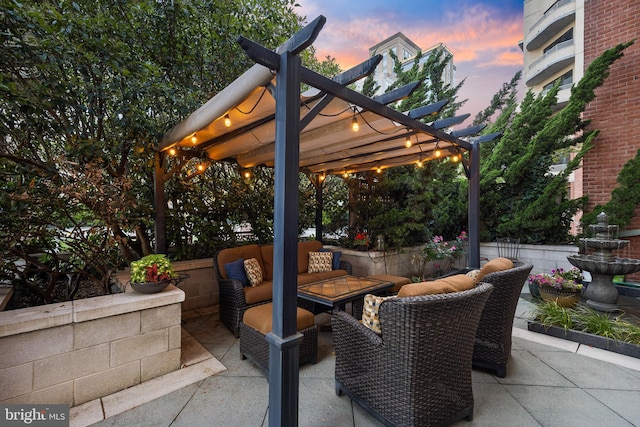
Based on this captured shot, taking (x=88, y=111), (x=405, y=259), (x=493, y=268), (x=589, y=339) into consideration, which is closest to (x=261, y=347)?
(x=493, y=268)

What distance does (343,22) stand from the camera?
21.3 feet

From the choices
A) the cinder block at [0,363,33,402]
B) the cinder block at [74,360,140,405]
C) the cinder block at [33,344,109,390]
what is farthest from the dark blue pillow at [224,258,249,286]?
the cinder block at [0,363,33,402]

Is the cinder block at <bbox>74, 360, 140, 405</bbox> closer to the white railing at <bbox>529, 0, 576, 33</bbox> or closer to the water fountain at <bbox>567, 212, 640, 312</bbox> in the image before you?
the water fountain at <bbox>567, 212, 640, 312</bbox>

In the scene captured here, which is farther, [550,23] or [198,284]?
[550,23]

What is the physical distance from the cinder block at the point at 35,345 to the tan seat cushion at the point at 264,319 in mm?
1362

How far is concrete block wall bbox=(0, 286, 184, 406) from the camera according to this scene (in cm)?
193

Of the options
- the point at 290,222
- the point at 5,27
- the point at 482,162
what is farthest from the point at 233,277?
the point at 482,162

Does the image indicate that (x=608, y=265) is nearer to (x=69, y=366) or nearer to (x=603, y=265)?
(x=603, y=265)

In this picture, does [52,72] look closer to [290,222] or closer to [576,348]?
[290,222]

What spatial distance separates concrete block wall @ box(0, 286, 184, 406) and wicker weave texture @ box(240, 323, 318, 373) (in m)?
0.61

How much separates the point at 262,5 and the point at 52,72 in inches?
121

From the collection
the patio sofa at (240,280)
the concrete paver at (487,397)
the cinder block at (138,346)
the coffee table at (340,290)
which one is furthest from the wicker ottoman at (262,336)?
the cinder block at (138,346)

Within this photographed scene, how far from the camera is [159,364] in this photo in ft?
8.21

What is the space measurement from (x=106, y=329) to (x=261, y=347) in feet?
4.14
